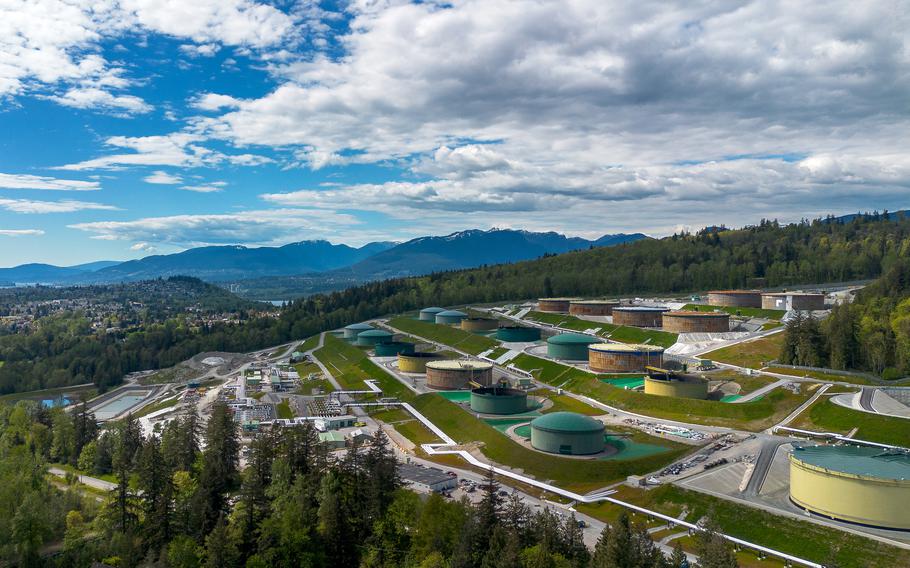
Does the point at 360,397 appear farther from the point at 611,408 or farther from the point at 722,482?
the point at 722,482

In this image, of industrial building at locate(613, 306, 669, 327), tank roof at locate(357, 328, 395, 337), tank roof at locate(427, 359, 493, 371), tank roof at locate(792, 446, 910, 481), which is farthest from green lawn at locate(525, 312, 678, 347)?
tank roof at locate(792, 446, 910, 481)

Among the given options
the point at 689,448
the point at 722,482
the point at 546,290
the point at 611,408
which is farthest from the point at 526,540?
the point at 546,290

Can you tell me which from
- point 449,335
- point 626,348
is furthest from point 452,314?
point 626,348

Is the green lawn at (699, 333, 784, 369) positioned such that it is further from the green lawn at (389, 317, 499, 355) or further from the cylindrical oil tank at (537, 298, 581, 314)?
the cylindrical oil tank at (537, 298, 581, 314)

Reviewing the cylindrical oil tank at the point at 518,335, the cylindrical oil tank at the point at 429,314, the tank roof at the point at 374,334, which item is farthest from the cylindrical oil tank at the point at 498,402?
the cylindrical oil tank at the point at 429,314

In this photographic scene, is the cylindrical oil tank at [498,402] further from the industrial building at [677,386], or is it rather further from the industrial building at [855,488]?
the industrial building at [855,488]

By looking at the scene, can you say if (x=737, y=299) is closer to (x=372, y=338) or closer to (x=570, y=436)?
(x=372, y=338)
